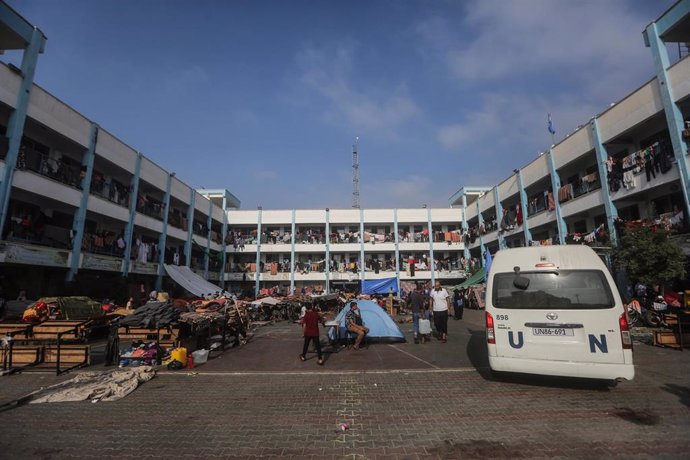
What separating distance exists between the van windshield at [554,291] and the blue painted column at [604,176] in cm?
1530

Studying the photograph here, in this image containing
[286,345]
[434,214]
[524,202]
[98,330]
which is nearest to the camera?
[286,345]

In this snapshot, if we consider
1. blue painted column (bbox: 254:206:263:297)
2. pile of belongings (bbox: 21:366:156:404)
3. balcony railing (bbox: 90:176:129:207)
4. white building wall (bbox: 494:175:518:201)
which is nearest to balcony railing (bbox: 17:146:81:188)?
balcony railing (bbox: 90:176:129:207)

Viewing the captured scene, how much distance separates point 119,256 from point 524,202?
28.6 meters

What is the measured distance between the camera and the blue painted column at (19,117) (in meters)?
13.8

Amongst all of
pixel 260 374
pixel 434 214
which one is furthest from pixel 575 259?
pixel 434 214

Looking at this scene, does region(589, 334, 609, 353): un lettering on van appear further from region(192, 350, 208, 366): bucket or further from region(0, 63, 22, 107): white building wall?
region(0, 63, 22, 107): white building wall

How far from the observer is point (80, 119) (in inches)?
706

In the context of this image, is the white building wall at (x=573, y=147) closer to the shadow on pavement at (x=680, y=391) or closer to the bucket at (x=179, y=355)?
the shadow on pavement at (x=680, y=391)

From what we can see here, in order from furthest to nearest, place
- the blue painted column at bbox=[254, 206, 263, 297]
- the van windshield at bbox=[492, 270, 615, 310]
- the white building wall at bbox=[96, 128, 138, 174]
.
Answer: the blue painted column at bbox=[254, 206, 263, 297]
the white building wall at bbox=[96, 128, 138, 174]
the van windshield at bbox=[492, 270, 615, 310]

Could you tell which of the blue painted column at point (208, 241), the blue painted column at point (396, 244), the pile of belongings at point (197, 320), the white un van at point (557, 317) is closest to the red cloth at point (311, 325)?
the pile of belongings at point (197, 320)

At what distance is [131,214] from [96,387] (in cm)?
1882

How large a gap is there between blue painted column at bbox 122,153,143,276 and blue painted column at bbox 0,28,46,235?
24.3 ft

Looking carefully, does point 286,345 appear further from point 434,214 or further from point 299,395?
point 434,214

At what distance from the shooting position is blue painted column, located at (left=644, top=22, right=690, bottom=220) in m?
13.9
